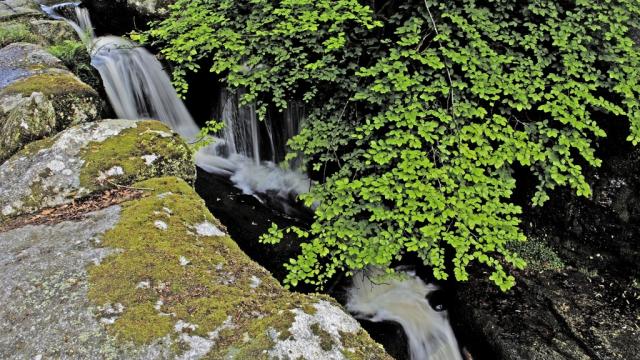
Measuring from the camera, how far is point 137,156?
153 inches

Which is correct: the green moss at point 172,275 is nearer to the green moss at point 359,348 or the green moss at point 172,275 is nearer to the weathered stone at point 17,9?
the green moss at point 359,348

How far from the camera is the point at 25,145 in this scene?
417 centimetres

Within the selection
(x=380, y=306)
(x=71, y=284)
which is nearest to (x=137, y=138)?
(x=71, y=284)

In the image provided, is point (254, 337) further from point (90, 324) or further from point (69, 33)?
point (69, 33)

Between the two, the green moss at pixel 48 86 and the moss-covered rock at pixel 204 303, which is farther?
the green moss at pixel 48 86

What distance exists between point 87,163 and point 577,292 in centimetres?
570

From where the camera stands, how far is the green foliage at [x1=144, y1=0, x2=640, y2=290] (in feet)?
13.8

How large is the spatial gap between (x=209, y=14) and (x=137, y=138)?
2803mm

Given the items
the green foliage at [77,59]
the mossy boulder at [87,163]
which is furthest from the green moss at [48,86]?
the green foliage at [77,59]

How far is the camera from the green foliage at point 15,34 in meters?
7.17

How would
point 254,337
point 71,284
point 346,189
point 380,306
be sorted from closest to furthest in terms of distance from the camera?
1. point 254,337
2. point 71,284
3. point 346,189
4. point 380,306

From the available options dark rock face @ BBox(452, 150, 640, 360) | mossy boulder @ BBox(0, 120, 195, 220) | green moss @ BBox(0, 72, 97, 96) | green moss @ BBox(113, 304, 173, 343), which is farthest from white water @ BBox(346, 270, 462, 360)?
green moss @ BBox(0, 72, 97, 96)

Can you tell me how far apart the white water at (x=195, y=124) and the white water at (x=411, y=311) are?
219cm

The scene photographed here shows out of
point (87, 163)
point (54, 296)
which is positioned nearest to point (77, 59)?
point (87, 163)
